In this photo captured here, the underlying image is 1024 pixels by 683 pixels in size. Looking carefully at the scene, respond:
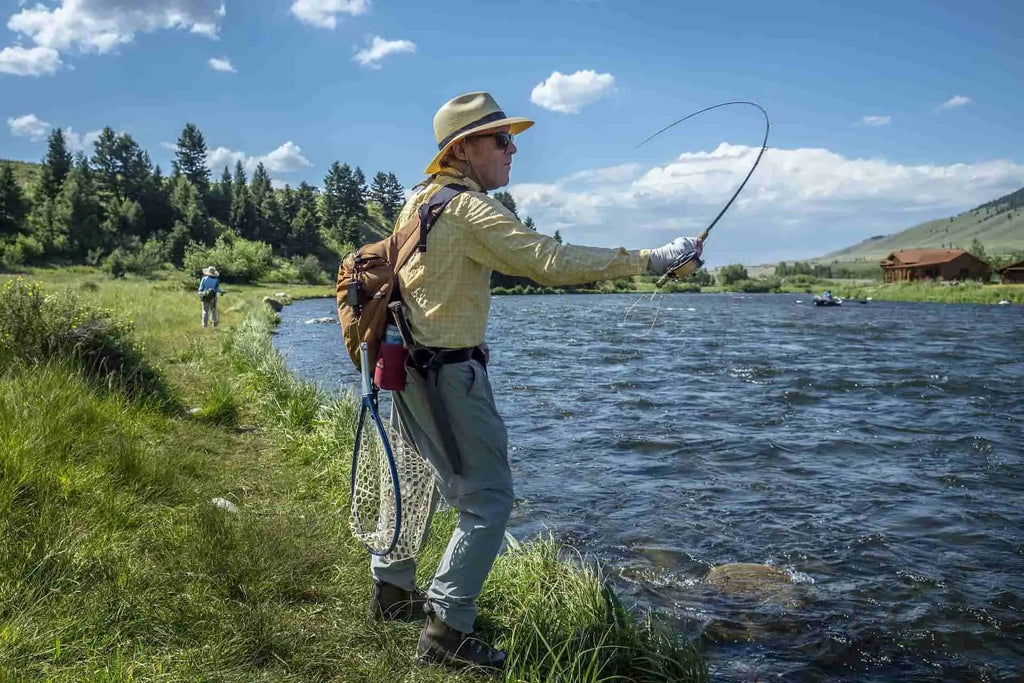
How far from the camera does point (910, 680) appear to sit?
14.5 ft

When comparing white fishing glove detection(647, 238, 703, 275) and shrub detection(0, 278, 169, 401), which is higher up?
white fishing glove detection(647, 238, 703, 275)

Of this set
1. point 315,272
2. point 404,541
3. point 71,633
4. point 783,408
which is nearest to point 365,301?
point 404,541

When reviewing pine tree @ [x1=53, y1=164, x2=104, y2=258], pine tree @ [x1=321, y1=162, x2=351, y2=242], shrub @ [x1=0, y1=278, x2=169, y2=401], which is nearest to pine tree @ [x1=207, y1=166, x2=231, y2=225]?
pine tree @ [x1=321, y1=162, x2=351, y2=242]

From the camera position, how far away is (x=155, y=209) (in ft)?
332

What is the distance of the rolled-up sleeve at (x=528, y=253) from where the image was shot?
2965 millimetres

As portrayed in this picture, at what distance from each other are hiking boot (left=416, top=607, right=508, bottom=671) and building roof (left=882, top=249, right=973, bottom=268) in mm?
113698

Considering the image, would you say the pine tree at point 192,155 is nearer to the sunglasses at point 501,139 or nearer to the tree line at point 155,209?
the tree line at point 155,209

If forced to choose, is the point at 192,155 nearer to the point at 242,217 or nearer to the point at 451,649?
the point at 242,217

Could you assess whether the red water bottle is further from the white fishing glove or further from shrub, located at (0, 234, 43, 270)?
shrub, located at (0, 234, 43, 270)

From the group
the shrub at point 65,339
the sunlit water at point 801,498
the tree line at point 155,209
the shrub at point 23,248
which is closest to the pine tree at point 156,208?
the tree line at point 155,209

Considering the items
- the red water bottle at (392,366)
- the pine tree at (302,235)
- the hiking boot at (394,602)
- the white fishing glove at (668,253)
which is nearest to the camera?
the white fishing glove at (668,253)

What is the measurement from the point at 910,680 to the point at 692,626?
135cm

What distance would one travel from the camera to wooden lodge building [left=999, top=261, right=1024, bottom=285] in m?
85.9

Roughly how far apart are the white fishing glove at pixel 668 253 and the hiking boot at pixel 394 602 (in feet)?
6.80
